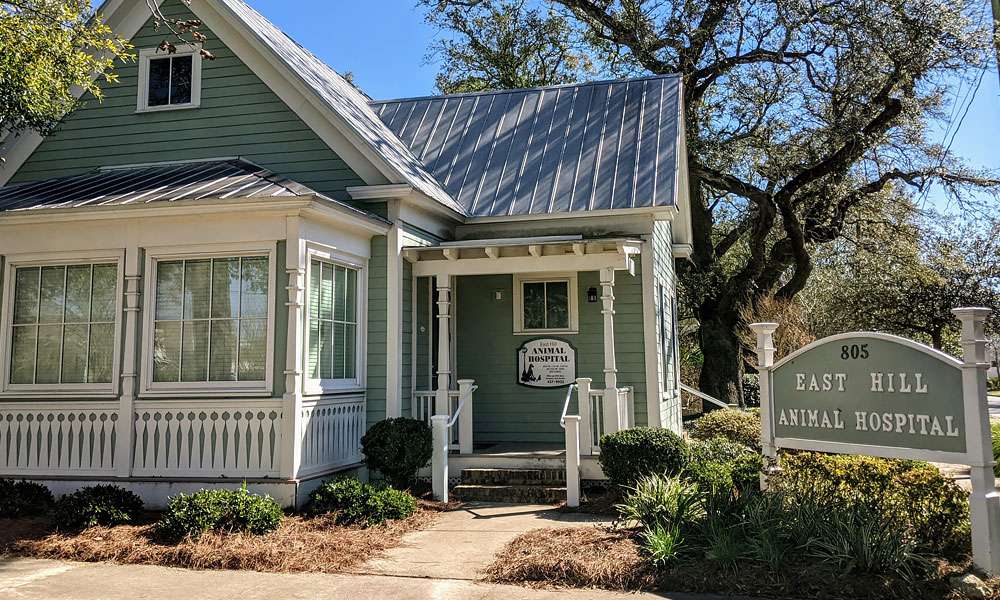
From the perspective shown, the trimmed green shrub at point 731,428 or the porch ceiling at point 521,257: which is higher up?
the porch ceiling at point 521,257

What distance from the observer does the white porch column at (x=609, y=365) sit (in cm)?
966

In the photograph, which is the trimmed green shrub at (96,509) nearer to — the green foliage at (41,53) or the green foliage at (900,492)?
the green foliage at (41,53)

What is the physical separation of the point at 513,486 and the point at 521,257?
10.1 feet

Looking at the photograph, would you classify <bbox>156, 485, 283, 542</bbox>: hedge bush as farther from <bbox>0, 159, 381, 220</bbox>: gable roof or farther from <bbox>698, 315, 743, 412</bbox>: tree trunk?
<bbox>698, 315, 743, 412</bbox>: tree trunk

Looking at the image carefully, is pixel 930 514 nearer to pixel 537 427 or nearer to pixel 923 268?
pixel 537 427

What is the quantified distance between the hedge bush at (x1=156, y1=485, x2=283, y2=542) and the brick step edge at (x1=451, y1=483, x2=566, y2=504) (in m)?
2.62

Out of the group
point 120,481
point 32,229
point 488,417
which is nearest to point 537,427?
point 488,417

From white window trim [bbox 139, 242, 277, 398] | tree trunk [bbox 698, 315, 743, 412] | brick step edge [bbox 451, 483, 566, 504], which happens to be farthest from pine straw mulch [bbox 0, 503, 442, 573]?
tree trunk [bbox 698, 315, 743, 412]

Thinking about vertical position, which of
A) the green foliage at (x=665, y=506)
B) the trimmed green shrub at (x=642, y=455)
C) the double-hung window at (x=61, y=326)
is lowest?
the green foliage at (x=665, y=506)

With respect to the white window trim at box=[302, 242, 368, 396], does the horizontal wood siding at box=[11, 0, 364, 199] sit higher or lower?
higher

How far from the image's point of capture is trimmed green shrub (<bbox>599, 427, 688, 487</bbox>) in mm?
8398

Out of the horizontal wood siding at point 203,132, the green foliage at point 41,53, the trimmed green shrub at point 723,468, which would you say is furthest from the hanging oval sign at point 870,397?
the green foliage at point 41,53

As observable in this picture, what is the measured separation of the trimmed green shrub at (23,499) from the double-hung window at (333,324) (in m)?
3.29

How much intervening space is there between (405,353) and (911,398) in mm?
6315
